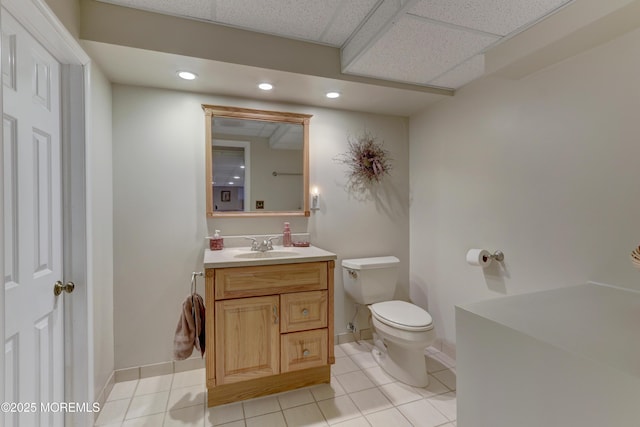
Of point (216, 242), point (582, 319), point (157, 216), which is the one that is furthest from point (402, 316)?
point (157, 216)

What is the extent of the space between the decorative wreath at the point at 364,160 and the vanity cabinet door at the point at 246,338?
1.30m

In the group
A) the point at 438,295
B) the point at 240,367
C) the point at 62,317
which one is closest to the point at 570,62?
the point at 438,295

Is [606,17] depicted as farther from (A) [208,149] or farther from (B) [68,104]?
(B) [68,104]

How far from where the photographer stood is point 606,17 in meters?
1.18

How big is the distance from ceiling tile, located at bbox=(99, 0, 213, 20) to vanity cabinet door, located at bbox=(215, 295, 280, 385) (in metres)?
1.60

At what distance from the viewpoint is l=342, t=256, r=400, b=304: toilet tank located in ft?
7.52

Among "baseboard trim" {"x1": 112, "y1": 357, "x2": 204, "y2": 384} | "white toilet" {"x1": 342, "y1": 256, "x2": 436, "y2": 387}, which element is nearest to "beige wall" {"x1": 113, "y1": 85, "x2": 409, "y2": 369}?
"baseboard trim" {"x1": 112, "y1": 357, "x2": 204, "y2": 384}

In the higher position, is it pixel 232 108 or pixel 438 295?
pixel 232 108

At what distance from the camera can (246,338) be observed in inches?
68.0

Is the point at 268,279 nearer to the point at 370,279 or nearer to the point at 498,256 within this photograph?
the point at 370,279

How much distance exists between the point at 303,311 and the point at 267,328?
24 cm

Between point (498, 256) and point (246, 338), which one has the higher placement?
point (498, 256)

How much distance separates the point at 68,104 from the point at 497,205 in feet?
8.29

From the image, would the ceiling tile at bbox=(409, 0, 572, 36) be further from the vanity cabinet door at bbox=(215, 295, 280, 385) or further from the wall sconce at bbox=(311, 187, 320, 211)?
the vanity cabinet door at bbox=(215, 295, 280, 385)
